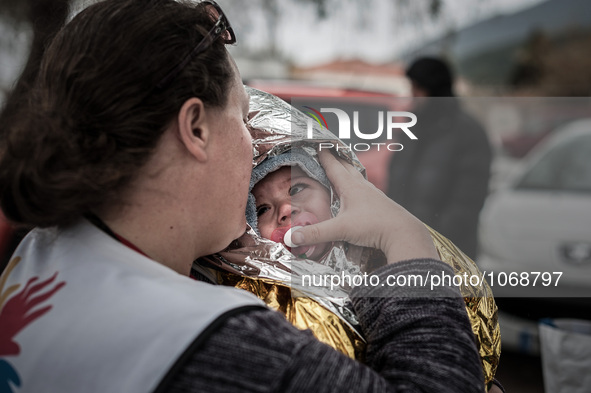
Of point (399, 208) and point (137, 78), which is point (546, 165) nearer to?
point (399, 208)

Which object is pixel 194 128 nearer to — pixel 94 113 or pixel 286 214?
pixel 94 113

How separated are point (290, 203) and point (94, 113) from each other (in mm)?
597

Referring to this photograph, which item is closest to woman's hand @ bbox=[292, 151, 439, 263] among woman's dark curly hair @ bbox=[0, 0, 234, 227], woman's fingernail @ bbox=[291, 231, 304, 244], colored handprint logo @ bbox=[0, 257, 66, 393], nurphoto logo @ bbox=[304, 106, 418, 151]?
woman's fingernail @ bbox=[291, 231, 304, 244]

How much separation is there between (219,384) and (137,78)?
52 cm

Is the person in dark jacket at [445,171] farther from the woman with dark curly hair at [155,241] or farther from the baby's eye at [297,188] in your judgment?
the woman with dark curly hair at [155,241]

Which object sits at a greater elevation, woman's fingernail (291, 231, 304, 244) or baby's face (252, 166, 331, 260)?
baby's face (252, 166, 331, 260)

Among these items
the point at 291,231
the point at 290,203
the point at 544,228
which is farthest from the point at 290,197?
the point at 544,228

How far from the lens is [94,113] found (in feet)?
2.97

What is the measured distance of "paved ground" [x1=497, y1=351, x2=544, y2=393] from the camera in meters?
3.32

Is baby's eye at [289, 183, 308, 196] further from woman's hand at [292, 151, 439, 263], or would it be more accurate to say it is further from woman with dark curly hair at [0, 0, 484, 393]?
woman with dark curly hair at [0, 0, 484, 393]

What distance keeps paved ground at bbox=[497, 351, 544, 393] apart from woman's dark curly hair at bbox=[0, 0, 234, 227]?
294cm

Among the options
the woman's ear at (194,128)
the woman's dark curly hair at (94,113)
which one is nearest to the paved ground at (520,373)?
the woman's ear at (194,128)

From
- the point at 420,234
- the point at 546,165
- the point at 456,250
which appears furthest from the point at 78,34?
the point at 546,165

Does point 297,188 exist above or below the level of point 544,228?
below
